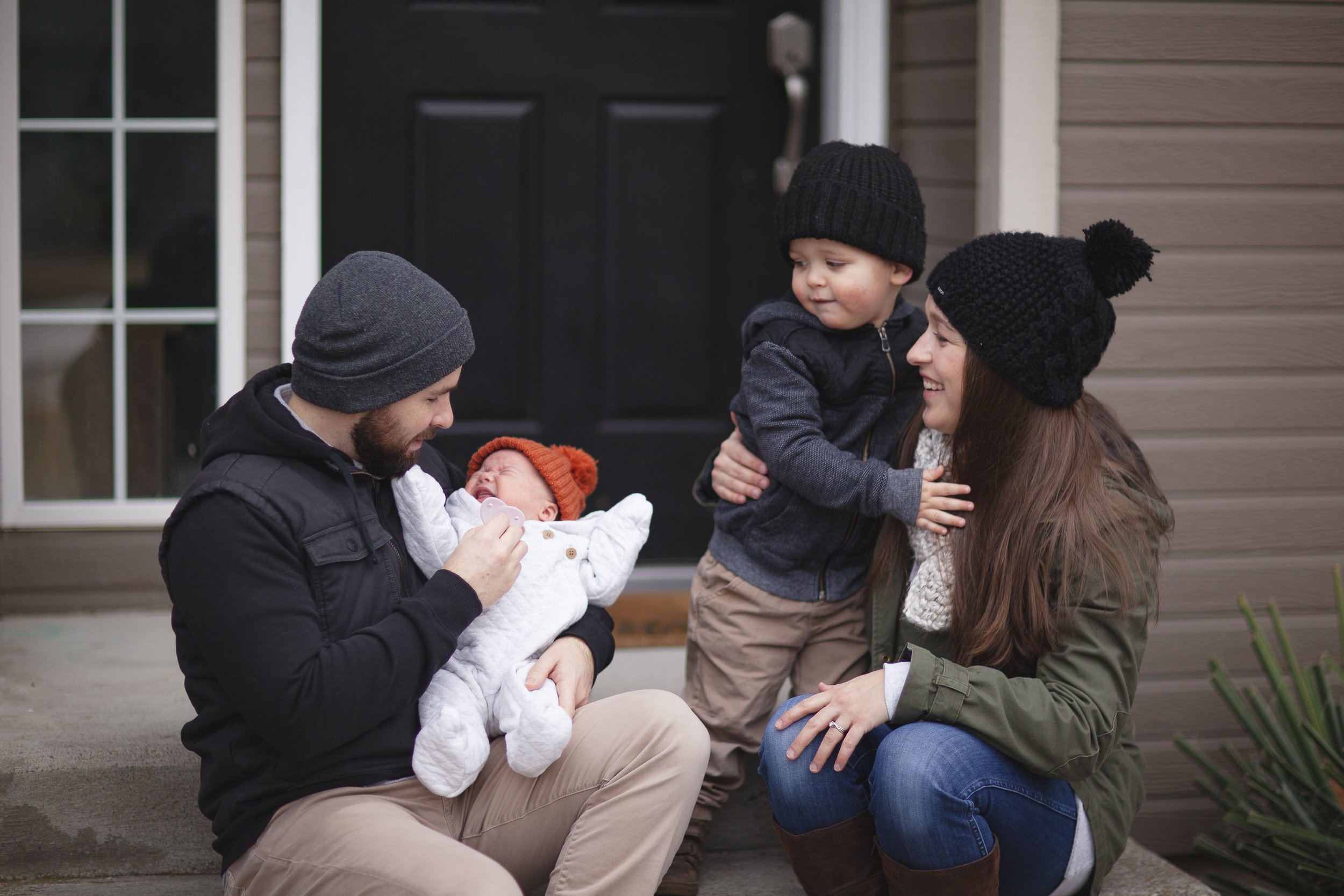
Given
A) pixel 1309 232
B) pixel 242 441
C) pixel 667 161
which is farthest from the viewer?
pixel 667 161

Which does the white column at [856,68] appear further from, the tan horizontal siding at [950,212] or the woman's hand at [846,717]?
the woman's hand at [846,717]

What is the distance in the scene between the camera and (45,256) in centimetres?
327

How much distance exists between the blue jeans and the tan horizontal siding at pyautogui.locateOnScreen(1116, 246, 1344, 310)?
63.3 inches

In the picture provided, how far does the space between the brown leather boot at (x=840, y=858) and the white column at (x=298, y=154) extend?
1.95m

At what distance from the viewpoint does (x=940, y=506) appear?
6.90 feet

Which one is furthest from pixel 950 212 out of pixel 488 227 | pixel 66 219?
pixel 66 219

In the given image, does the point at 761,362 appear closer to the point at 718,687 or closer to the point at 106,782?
the point at 718,687

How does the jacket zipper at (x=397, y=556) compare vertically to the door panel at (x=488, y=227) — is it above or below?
below

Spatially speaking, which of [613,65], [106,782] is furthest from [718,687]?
[613,65]

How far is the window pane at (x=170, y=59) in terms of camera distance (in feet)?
10.5

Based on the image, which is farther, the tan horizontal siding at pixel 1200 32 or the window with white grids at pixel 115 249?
the window with white grids at pixel 115 249

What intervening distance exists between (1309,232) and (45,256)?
335cm

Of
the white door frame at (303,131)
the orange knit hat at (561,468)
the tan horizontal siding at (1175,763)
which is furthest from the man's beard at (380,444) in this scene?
the tan horizontal siding at (1175,763)

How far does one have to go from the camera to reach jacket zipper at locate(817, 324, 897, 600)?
2363mm
